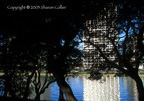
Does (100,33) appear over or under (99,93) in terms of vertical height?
over

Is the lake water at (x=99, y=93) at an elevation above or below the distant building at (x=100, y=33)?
below

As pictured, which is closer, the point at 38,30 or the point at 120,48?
the point at 38,30

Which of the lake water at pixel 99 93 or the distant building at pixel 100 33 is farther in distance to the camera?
the lake water at pixel 99 93

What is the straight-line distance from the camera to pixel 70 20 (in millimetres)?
7852

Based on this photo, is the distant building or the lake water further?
the lake water

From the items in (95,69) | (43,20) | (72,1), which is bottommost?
(95,69)

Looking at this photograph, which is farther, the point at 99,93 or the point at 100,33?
the point at 99,93

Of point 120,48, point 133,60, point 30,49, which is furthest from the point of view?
point 120,48

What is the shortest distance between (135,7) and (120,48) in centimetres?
568

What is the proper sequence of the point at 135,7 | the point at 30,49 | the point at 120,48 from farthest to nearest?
1. the point at 120,48
2. the point at 135,7
3. the point at 30,49

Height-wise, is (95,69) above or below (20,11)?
below

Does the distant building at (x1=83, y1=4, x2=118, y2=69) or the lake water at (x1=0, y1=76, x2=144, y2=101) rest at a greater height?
the distant building at (x1=83, y1=4, x2=118, y2=69)

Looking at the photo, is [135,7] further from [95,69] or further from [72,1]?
[95,69]

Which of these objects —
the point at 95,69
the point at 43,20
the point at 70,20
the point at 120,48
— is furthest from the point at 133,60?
the point at 43,20
